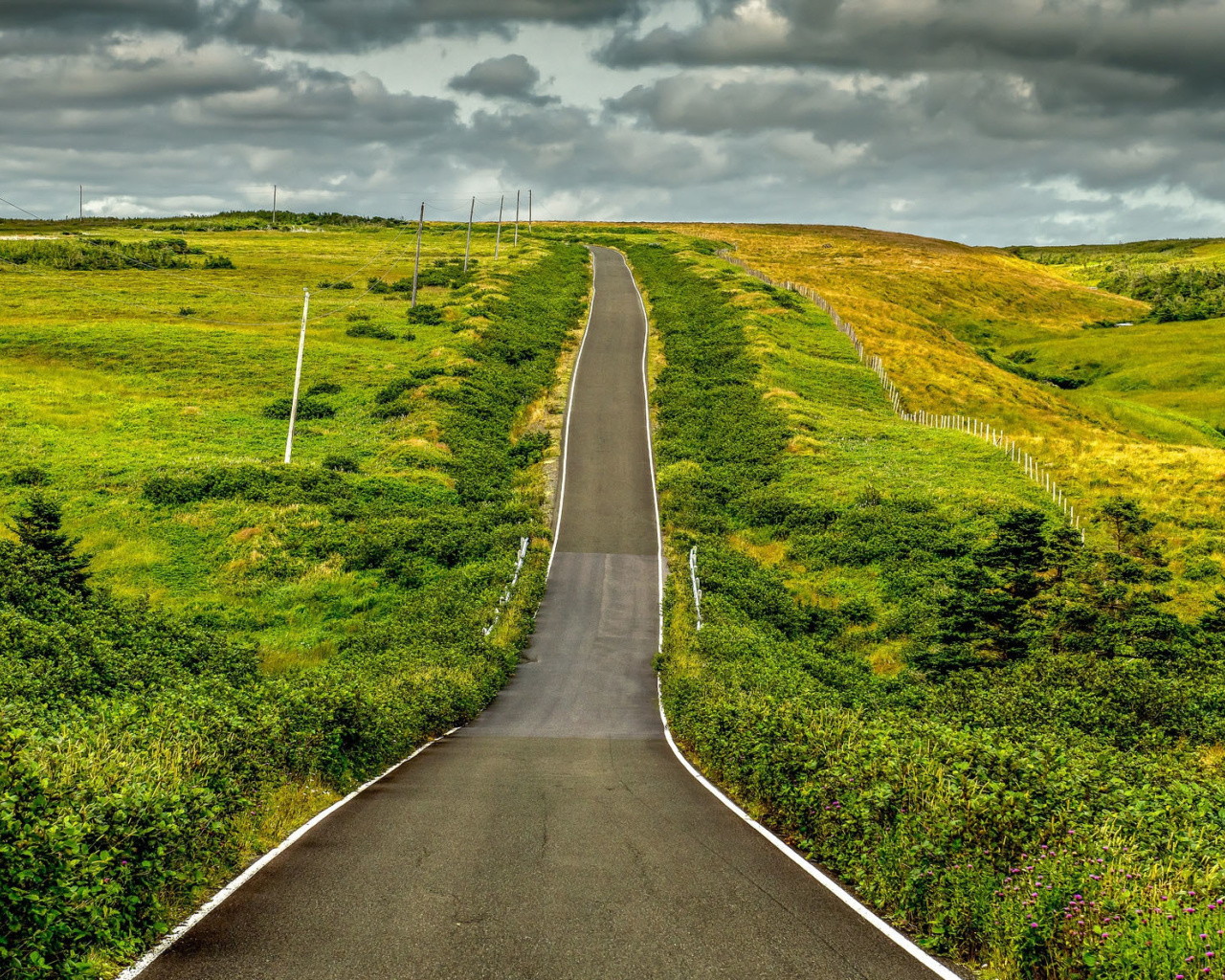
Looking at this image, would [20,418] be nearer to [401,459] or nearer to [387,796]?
[401,459]

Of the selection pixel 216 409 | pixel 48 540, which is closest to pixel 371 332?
pixel 216 409

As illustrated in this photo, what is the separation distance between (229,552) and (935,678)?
24.3 meters

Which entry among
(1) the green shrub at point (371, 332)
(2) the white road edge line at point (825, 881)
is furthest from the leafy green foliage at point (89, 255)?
(2) the white road edge line at point (825, 881)

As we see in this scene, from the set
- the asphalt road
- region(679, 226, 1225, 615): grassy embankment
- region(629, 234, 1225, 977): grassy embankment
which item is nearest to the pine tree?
the asphalt road

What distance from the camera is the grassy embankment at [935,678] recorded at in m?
7.91

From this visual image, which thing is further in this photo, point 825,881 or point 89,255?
point 89,255

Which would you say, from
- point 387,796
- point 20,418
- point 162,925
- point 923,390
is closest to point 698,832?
point 387,796

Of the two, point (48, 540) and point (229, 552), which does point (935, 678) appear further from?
point (229, 552)

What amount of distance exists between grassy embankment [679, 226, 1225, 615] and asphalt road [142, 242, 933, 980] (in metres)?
27.1

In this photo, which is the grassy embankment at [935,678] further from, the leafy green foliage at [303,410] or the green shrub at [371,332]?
the green shrub at [371,332]

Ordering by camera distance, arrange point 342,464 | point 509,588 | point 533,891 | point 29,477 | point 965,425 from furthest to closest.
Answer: point 965,425 → point 342,464 → point 29,477 → point 509,588 → point 533,891

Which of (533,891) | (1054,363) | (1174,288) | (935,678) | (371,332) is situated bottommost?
(935,678)

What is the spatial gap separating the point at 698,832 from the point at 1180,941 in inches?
228

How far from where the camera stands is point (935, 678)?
25406 millimetres
